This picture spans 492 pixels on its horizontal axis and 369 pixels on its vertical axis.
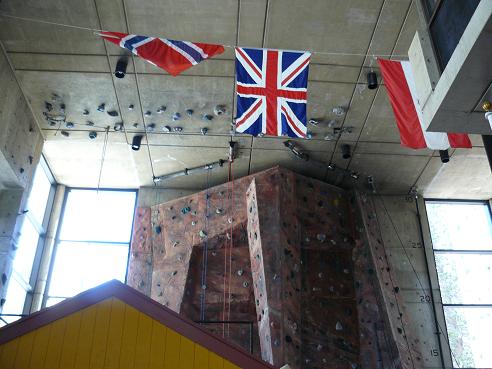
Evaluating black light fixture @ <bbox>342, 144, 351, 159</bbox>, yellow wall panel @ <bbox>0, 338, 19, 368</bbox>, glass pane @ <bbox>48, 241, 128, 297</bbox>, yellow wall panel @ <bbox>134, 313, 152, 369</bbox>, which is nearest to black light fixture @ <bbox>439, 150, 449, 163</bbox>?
black light fixture @ <bbox>342, 144, 351, 159</bbox>

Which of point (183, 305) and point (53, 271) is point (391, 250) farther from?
point (53, 271)

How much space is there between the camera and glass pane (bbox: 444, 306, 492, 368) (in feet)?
33.4

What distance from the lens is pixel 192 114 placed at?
369 inches

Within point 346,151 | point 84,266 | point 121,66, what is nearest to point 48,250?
point 84,266

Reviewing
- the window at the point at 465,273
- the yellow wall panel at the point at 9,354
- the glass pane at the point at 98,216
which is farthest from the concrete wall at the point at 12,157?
the window at the point at 465,273

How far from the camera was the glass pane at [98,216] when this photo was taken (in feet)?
36.9

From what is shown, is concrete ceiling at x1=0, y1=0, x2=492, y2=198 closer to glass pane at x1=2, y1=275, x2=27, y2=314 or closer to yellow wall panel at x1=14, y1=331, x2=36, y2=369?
glass pane at x1=2, y1=275, x2=27, y2=314

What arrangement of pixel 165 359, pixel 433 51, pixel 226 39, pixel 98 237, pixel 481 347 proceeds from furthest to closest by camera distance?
pixel 98 237
pixel 481 347
pixel 226 39
pixel 433 51
pixel 165 359

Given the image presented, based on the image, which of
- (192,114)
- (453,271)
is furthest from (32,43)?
(453,271)

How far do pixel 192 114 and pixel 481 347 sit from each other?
6750mm

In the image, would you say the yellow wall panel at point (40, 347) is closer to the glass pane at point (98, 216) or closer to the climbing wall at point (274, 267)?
the climbing wall at point (274, 267)

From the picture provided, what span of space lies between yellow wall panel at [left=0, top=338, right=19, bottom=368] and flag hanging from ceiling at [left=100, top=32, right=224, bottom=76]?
344 cm

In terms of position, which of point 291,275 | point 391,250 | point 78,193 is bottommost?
point 291,275

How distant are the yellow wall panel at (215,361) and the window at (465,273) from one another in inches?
271
